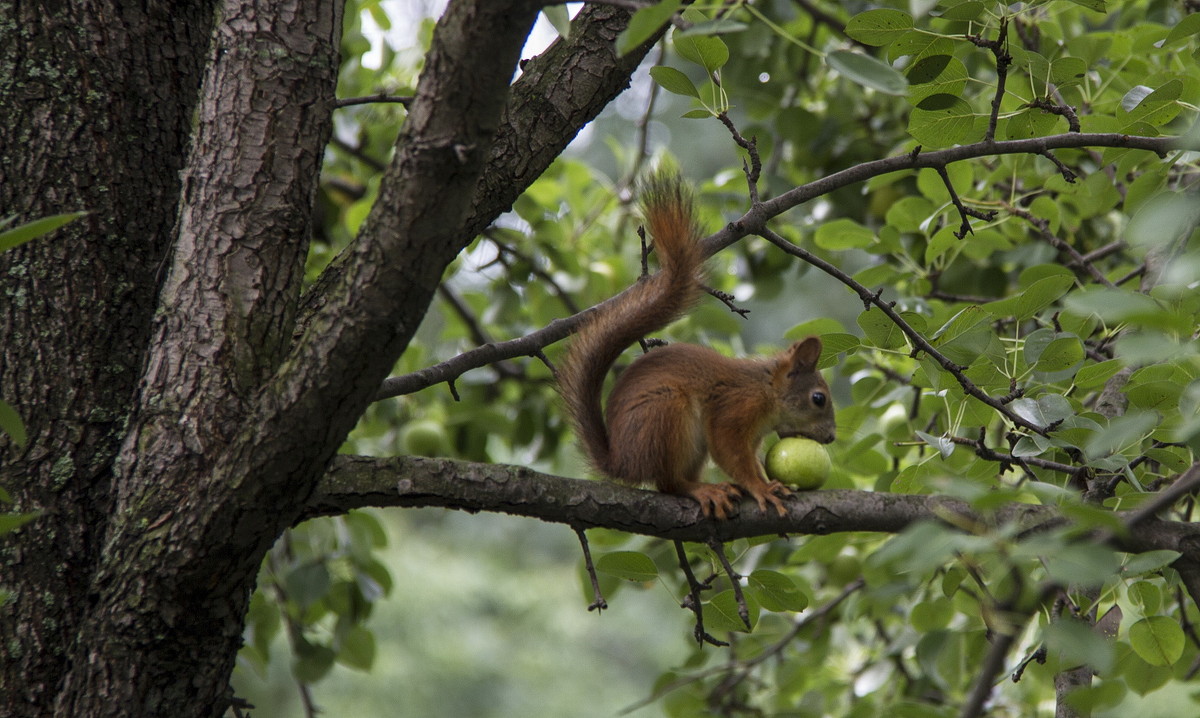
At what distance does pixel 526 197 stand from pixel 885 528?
1.57m

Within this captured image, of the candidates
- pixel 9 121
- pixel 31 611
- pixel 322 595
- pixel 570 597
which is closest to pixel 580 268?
pixel 322 595

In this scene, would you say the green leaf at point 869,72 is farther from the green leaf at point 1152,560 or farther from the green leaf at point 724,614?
the green leaf at point 724,614

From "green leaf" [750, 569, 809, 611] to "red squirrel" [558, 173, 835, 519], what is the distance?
195 mm

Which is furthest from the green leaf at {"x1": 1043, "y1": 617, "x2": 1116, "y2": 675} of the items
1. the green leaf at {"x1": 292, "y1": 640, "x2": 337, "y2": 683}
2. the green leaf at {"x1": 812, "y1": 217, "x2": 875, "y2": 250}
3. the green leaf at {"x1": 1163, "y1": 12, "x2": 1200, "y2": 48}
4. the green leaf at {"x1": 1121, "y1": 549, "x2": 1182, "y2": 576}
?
the green leaf at {"x1": 292, "y1": 640, "x2": 337, "y2": 683}

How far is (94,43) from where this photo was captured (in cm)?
167

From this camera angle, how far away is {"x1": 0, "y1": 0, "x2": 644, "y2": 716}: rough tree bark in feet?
3.94

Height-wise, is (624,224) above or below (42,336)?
above

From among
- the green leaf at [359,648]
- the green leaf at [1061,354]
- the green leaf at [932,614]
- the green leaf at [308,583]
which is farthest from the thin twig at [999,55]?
the green leaf at [359,648]

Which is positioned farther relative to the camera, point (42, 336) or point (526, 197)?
point (526, 197)

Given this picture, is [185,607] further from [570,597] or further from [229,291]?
[570,597]

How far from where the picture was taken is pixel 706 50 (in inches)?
62.1

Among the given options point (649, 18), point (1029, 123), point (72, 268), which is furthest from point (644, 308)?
point (649, 18)

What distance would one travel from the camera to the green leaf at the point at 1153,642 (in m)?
1.66

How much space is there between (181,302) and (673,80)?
85 cm
